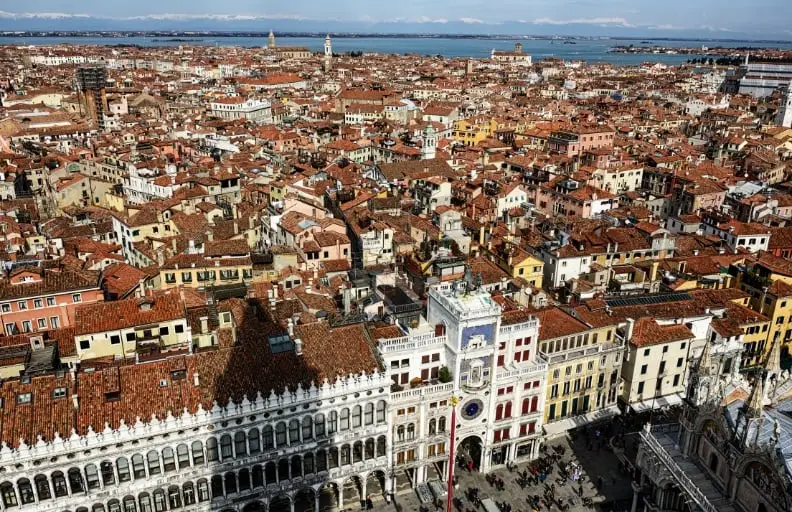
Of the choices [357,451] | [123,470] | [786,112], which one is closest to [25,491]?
[123,470]

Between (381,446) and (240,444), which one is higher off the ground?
(240,444)

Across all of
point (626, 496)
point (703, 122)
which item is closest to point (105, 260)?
point (626, 496)

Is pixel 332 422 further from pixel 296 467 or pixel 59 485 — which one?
pixel 59 485

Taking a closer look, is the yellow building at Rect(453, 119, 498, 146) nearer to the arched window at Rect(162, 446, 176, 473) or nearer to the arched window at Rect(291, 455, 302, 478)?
the arched window at Rect(291, 455, 302, 478)

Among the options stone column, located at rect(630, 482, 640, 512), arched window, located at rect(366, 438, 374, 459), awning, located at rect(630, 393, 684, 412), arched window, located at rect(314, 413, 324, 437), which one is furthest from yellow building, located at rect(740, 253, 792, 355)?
arched window, located at rect(314, 413, 324, 437)

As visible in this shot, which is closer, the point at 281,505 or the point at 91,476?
the point at 91,476

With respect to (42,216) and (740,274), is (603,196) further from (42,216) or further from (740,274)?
(42,216)
